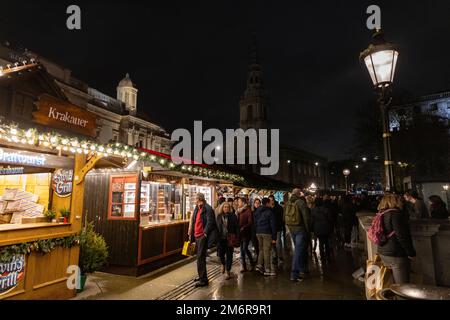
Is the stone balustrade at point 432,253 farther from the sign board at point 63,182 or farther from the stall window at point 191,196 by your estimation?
the stall window at point 191,196

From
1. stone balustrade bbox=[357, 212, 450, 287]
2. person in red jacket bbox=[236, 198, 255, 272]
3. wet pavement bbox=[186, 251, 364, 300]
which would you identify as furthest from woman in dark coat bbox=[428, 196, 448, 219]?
person in red jacket bbox=[236, 198, 255, 272]

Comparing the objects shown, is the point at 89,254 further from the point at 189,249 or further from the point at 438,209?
the point at 438,209

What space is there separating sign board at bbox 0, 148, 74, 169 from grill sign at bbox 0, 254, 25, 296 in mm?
1623

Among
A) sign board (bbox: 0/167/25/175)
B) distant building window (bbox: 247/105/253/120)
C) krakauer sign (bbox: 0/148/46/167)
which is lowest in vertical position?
sign board (bbox: 0/167/25/175)

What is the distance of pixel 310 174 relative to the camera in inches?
2830

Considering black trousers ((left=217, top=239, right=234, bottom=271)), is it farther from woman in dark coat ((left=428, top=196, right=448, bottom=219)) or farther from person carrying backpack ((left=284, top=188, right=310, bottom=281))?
woman in dark coat ((left=428, top=196, right=448, bottom=219))

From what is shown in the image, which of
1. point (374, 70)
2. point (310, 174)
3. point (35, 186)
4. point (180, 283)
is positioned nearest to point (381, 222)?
point (374, 70)

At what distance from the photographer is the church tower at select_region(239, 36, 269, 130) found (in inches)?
2424

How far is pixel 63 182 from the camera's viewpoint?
237 inches

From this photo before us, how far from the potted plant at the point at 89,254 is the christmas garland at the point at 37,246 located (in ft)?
1.00

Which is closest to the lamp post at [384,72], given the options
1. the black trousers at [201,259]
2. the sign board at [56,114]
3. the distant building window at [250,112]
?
the black trousers at [201,259]

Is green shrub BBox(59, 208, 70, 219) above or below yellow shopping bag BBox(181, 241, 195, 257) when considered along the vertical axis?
above

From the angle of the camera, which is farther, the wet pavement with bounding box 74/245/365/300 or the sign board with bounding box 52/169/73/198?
the sign board with bounding box 52/169/73/198

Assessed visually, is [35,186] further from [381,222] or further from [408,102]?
[408,102]
